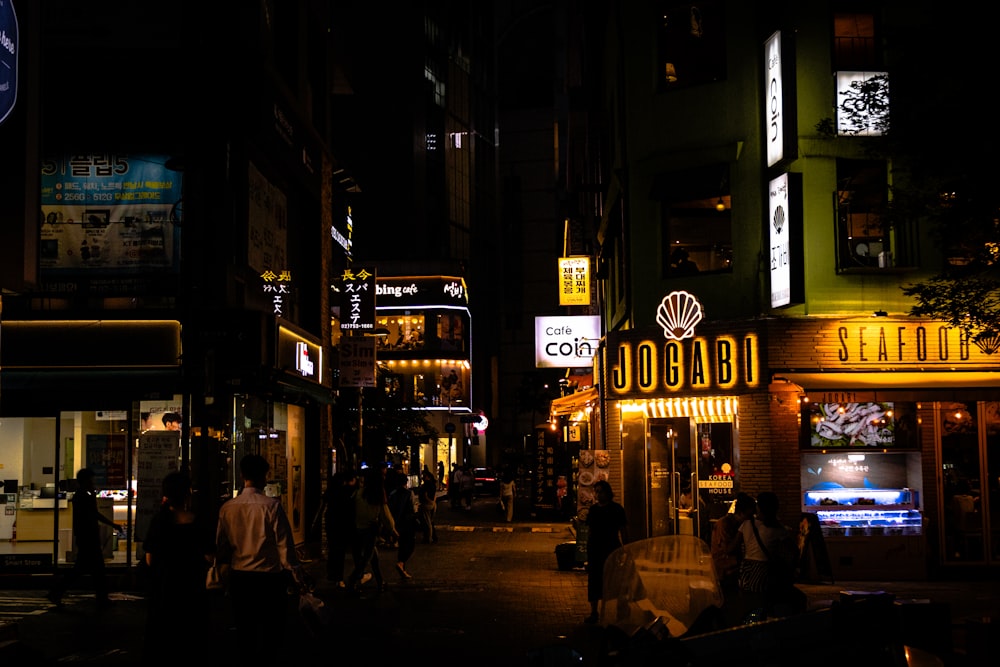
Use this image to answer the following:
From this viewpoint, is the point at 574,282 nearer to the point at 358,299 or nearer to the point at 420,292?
the point at 358,299

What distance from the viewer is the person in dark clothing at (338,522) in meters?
17.6

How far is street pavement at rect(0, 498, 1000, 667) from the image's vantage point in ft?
23.7

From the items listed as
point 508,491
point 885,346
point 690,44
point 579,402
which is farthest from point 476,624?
point 508,491

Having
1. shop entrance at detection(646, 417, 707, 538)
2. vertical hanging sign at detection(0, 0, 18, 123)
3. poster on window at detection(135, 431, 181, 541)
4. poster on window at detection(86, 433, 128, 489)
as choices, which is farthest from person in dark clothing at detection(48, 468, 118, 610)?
shop entrance at detection(646, 417, 707, 538)

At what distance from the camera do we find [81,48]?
18.7 meters

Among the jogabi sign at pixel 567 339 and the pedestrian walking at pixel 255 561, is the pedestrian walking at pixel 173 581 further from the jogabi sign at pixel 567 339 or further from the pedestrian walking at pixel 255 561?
the jogabi sign at pixel 567 339

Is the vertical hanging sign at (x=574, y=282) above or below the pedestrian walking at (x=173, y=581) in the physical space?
above

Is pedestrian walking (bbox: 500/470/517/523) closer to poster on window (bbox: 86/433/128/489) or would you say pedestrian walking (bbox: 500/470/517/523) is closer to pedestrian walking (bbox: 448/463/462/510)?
pedestrian walking (bbox: 448/463/462/510)

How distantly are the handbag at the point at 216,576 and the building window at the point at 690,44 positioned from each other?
47.4 feet

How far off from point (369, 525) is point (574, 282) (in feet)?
61.7

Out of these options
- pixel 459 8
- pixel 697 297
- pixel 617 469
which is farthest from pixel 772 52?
pixel 459 8

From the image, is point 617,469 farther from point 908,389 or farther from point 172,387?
point 172,387

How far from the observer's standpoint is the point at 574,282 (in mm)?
35125

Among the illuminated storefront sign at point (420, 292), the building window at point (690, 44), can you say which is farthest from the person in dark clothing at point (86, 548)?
the illuminated storefront sign at point (420, 292)
